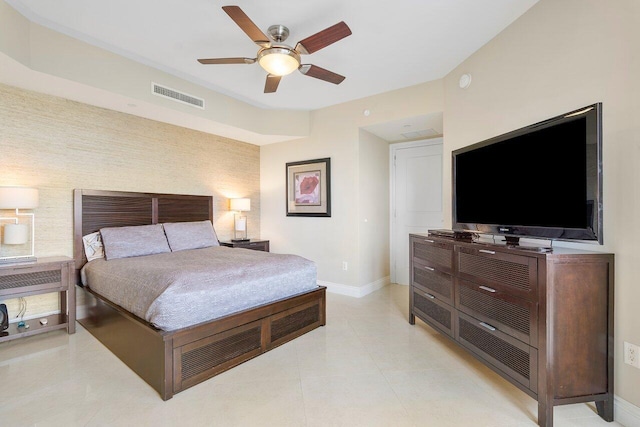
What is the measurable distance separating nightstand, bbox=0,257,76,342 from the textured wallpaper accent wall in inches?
13.5

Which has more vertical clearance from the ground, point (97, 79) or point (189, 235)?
point (97, 79)

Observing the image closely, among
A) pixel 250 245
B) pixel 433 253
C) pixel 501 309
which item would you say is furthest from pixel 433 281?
pixel 250 245

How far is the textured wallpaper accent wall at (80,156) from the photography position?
301cm

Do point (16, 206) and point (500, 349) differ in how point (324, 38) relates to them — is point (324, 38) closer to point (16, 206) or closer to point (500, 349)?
point (500, 349)

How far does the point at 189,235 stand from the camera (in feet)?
13.1

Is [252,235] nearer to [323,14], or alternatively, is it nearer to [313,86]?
[313,86]

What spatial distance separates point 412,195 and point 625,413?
11.3 ft

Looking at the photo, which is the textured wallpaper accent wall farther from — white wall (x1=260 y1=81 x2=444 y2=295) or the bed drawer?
the bed drawer

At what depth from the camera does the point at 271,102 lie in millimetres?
4340

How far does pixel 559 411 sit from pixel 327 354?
1.57 m

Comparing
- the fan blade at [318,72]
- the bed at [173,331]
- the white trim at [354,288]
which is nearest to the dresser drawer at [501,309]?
the bed at [173,331]

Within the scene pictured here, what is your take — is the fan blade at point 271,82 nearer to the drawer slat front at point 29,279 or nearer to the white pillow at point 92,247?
the white pillow at point 92,247

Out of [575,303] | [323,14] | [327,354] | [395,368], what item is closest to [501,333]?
[575,303]

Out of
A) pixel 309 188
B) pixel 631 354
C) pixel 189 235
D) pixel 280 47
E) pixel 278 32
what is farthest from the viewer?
pixel 309 188
